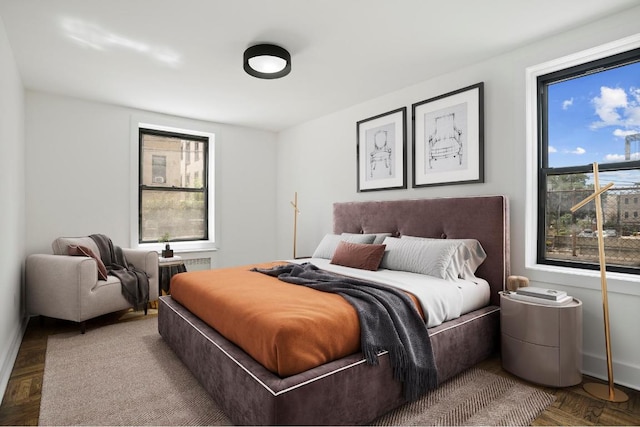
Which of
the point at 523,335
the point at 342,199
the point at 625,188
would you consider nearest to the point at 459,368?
the point at 523,335

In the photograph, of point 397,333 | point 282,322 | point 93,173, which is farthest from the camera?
point 93,173

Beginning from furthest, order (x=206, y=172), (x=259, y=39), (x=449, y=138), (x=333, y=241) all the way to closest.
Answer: (x=206, y=172) → (x=333, y=241) → (x=449, y=138) → (x=259, y=39)

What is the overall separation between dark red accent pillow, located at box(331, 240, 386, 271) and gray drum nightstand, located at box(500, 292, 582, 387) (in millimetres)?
1146

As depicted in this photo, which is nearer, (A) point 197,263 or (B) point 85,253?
(B) point 85,253

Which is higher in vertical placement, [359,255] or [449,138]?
[449,138]

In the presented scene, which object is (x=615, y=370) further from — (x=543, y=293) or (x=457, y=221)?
(x=457, y=221)

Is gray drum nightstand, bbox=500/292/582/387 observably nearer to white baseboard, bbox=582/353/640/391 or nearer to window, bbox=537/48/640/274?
white baseboard, bbox=582/353/640/391

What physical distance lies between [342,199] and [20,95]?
3515 millimetres

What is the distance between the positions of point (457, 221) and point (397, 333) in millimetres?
1503

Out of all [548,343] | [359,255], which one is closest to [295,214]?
[359,255]

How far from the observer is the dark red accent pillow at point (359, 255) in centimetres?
312

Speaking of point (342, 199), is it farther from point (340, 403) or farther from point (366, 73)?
point (340, 403)

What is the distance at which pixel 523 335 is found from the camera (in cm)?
231

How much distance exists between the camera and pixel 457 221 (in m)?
3.08
